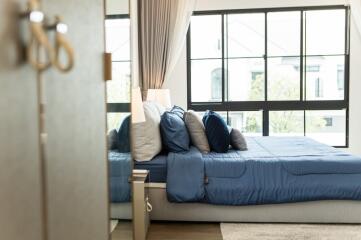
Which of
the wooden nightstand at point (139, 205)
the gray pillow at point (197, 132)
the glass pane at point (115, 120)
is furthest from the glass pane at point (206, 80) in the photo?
the glass pane at point (115, 120)

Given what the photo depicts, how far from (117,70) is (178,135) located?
198 centimetres

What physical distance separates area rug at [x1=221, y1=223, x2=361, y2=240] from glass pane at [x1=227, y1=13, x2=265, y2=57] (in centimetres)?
335

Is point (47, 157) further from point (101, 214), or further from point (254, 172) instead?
point (254, 172)

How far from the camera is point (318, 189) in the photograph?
301 centimetres

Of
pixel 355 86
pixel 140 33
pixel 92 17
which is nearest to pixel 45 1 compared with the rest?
pixel 92 17

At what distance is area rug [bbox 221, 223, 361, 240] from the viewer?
285 cm

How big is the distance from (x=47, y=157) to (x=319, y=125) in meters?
5.59

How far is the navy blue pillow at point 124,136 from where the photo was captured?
4.73 ft

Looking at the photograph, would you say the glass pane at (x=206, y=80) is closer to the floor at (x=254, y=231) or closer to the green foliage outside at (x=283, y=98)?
the green foliage outside at (x=283, y=98)

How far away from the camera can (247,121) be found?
583 cm

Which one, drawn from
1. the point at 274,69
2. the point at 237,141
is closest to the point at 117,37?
the point at 237,141

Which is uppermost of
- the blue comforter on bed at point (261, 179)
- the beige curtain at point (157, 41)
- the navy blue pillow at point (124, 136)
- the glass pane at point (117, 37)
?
the beige curtain at point (157, 41)

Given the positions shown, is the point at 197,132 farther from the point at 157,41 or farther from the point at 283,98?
the point at 283,98

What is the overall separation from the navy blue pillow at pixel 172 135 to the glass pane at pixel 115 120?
175cm
